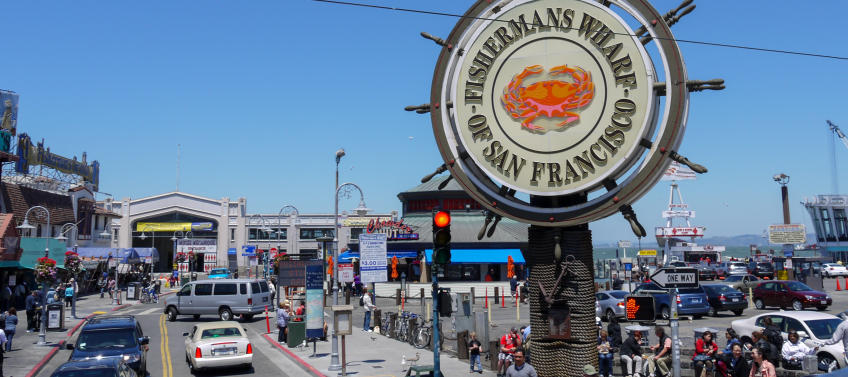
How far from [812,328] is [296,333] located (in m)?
16.9

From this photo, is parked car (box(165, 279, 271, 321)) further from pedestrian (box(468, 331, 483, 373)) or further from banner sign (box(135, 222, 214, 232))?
banner sign (box(135, 222, 214, 232))

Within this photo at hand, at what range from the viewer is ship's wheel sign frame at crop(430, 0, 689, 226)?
12117 millimetres

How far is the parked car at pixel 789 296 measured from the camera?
3186 cm

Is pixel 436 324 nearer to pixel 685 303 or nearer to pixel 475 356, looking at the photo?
pixel 475 356

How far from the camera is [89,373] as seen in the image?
13.0 meters

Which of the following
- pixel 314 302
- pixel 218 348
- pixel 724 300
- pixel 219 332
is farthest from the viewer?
pixel 724 300

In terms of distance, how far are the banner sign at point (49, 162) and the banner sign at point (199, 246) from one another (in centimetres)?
1204

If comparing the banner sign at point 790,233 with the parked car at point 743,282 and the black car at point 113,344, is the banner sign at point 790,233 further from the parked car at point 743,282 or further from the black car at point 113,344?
the black car at point 113,344

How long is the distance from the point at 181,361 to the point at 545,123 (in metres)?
15.3

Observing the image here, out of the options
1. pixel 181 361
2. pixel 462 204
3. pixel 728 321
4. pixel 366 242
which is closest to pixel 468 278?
pixel 462 204

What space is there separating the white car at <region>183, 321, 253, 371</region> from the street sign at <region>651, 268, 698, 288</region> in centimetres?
1208

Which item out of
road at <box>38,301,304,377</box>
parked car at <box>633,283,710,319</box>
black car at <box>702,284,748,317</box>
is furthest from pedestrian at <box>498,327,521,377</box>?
black car at <box>702,284,748,317</box>

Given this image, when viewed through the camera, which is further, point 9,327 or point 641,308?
point 9,327

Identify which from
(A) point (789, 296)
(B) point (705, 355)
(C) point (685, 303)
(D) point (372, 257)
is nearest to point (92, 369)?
(D) point (372, 257)
